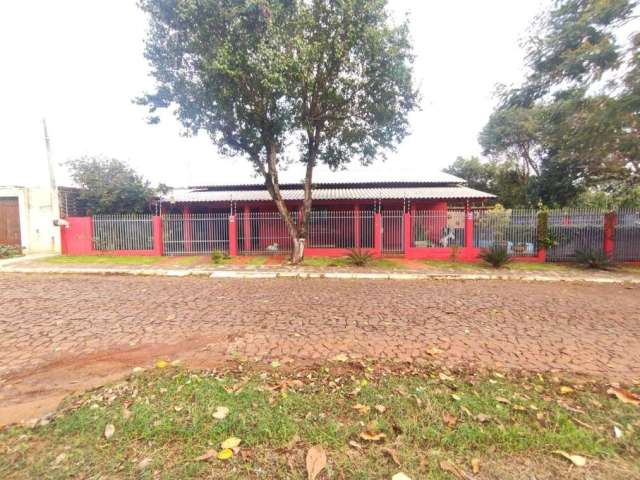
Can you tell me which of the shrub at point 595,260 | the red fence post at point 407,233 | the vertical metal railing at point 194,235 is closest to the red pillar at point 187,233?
the vertical metal railing at point 194,235

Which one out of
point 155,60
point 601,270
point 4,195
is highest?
point 155,60

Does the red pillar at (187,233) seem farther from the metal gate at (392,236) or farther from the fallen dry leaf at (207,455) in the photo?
the fallen dry leaf at (207,455)

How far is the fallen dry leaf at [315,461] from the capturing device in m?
1.90

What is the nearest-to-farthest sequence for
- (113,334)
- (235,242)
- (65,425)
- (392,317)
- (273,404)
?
(65,425)
(273,404)
(113,334)
(392,317)
(235,242)

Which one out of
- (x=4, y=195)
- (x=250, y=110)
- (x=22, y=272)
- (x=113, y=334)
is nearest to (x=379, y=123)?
(x=250, y=110)

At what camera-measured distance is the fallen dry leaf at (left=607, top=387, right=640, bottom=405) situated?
2.68 meters

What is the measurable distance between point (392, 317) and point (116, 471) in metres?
4.11

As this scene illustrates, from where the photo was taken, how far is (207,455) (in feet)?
6.66

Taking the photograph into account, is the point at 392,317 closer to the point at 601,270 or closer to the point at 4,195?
the point at 601,270

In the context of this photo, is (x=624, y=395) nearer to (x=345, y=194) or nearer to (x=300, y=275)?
(x=300, y=275)

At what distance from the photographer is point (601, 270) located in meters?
11.0

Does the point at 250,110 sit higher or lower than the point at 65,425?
higher

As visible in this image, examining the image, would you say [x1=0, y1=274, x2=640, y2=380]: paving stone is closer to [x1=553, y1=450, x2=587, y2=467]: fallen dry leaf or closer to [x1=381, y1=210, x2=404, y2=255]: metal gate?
[x1=553, y1=450, x2=587, y2=467]: fallen dry leaf

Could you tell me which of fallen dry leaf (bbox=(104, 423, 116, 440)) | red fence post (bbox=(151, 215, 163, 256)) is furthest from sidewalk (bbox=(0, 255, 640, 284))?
fallen dry leaf (bbox=(104, 423, 116, 440))
